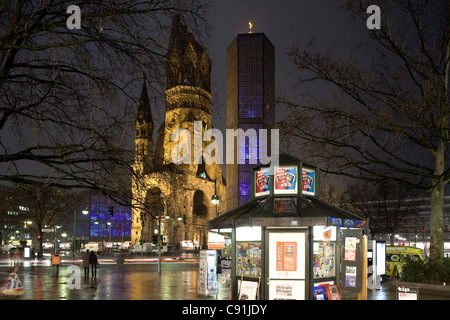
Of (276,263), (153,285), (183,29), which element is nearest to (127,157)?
(183,29)

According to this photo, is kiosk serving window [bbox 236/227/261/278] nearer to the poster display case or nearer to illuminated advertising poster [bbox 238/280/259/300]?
the poster display case

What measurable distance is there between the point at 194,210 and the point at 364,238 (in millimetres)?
103482

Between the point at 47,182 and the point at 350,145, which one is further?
the point at 350,145

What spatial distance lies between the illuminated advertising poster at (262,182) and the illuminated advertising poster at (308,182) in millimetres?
981

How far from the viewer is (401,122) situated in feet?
64.1

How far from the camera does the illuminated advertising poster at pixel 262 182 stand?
13.3 metres

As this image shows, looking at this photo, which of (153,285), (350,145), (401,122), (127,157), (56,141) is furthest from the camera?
(153,285)

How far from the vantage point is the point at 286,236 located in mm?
12516

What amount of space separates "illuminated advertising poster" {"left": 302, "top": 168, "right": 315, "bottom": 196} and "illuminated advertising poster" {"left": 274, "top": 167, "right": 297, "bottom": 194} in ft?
1.15

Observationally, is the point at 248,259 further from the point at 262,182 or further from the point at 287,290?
the point at 262,182

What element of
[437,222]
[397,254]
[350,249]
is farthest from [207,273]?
[397,254]

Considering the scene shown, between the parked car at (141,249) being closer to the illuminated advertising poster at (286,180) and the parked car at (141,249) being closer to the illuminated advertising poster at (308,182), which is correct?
the illuminated advertising poster at (308,182)

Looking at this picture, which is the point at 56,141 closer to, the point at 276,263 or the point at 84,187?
the point at 84,187

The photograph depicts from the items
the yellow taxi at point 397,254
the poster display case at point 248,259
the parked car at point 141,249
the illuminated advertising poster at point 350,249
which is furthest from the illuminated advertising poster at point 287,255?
the parked car at point 141,249
